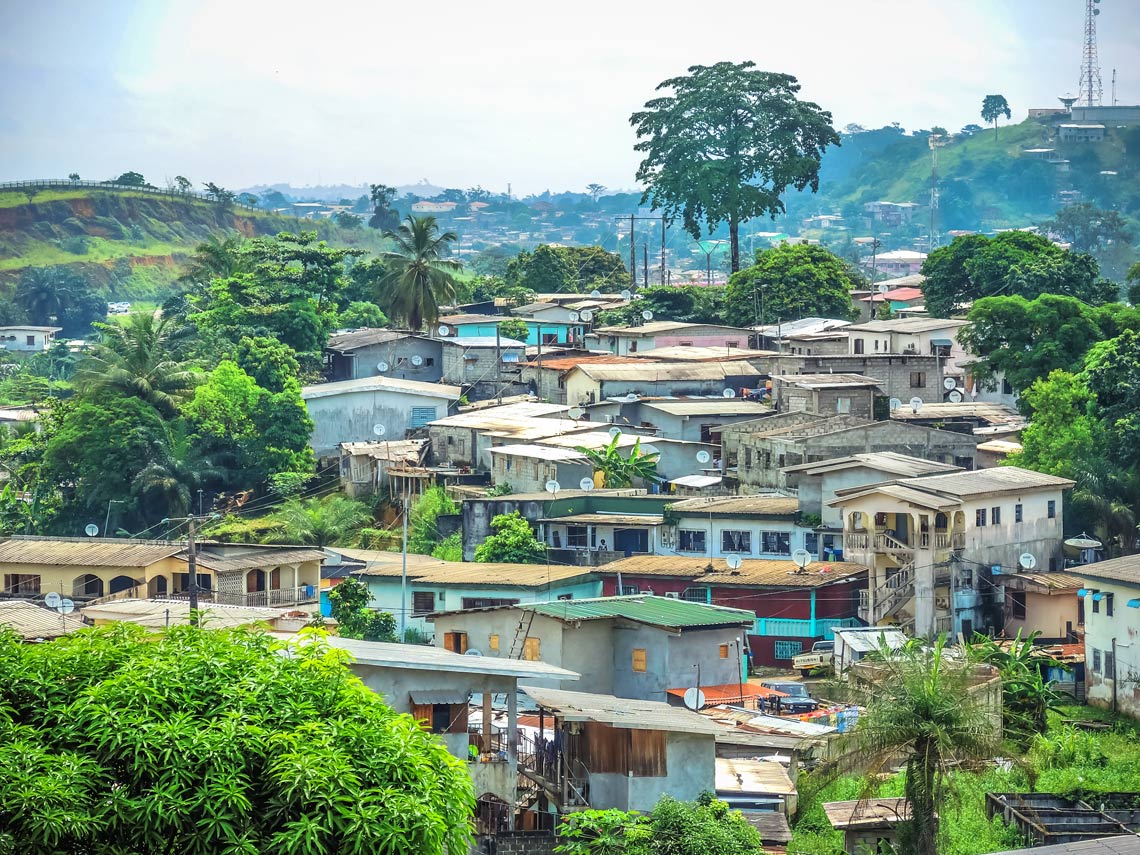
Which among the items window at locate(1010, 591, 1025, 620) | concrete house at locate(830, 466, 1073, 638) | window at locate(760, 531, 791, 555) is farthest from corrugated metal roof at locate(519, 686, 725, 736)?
window at locate(760, 531, 791, 555)

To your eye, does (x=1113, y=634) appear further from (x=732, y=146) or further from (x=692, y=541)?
(x=732, y=146)

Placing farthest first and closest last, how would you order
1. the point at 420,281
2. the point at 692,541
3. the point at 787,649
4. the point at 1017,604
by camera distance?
the point at 420,281 → the point at 692,541 → the point at 1017,604 → the point at 787,649

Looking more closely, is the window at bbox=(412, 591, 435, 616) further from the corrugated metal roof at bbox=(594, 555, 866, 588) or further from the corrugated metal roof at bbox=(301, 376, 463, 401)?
the corrugated metal roof at bbox=(301, 376, 463, 401)

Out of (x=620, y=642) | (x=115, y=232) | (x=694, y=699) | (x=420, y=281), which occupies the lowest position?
(x=694, y=699)

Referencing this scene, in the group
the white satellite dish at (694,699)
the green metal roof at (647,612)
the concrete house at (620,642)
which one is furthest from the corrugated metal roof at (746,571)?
the white satellite dish at (694,699)

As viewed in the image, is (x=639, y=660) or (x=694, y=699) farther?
(x=639, y=660)

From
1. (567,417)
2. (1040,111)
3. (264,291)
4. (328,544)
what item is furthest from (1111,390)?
(1040,111)

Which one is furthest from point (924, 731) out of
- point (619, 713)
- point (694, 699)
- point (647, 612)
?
point (647, 612)

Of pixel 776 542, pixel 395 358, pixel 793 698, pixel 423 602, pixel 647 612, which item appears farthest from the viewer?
pixel 395 358
